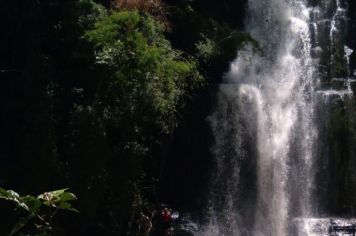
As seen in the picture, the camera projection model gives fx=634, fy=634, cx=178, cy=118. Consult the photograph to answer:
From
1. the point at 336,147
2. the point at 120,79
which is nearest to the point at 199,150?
the point at 336,147

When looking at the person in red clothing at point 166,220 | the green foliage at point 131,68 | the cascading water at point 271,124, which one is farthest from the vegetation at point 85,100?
the cascading water at point 271,124

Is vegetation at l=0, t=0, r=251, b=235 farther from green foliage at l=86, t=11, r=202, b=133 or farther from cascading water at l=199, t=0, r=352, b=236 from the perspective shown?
cascading water at l=199, t=0, r=352, b=236

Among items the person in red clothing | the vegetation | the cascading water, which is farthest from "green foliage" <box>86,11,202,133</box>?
the cascading water

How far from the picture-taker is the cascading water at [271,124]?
52.6 ft

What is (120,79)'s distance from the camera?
12211mm

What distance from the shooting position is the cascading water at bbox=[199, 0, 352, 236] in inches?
631

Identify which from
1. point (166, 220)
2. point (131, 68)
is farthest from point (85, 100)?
point (166, 220)

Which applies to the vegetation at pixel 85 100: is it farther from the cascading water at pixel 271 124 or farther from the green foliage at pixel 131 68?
the cascading water at pixel 271 124

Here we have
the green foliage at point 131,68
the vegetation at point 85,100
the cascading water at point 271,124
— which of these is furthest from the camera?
the cascading water at point 271,124

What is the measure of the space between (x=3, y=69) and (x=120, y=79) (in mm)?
2683

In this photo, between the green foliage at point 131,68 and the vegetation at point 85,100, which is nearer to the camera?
the vegetation at point 85,100

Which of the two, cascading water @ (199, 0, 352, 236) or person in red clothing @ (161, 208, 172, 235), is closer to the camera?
person in red clothing @ (161, 208, 172, 235)

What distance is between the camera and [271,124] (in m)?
17.3

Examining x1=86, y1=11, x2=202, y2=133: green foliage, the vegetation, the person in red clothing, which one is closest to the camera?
the vegetation
